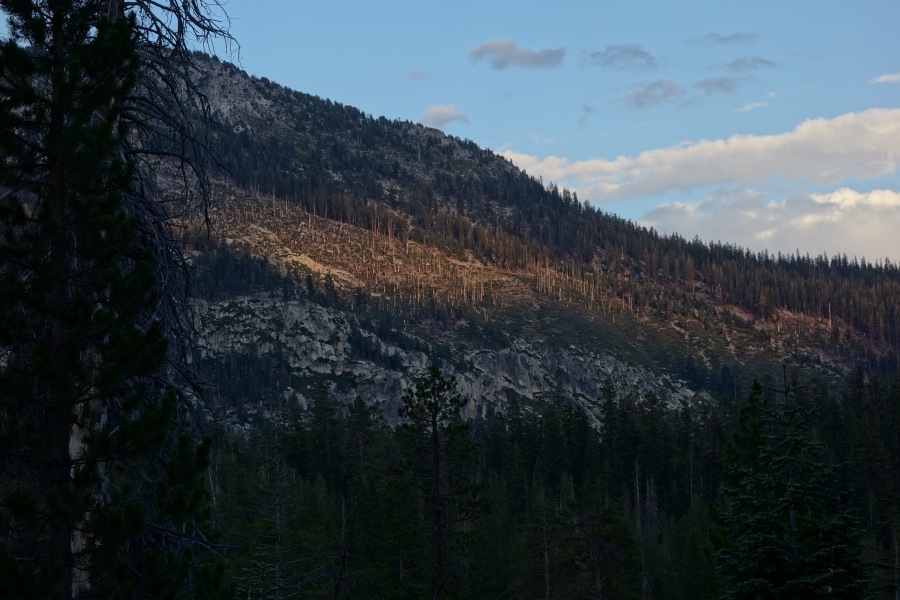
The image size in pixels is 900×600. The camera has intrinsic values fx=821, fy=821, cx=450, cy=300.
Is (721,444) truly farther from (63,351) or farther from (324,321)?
(324,321)

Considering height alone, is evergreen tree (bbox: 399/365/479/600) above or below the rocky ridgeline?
below

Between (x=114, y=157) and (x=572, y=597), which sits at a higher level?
(x=114, y=157)

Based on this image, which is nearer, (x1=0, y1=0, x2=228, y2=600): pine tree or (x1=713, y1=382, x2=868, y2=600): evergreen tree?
(x1=0, y1=0, x2=228, y2=600): pine tree

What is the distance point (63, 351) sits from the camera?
339 inches

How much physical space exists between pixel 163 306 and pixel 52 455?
221 cm

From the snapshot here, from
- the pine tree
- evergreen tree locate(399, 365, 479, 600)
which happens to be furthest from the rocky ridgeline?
the pine tree

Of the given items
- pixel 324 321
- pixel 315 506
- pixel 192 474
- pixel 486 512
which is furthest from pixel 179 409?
pixel 324 321

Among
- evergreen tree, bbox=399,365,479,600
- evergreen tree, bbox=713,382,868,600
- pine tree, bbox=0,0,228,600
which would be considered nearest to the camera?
pine tree, bbox=0,0,228,600

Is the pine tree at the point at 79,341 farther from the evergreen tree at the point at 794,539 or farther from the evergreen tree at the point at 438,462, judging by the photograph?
the evergreen tree at the point at 438,462

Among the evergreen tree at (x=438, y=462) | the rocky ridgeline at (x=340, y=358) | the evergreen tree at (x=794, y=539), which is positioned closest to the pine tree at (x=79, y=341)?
the evergreen tree at (x=794, y=539)

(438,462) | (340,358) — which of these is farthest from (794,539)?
(340,358)

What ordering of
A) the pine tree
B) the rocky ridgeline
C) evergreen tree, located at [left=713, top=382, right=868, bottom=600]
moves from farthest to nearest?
the rocky ridgeline < evergreen tree, located at [left=713, top=382, right=868, bottom=600] < the pine tree

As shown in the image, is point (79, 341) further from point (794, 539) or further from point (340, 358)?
point (340, 358)

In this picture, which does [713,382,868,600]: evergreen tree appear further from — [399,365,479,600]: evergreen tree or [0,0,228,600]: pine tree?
[399,365,479,600]: evergreen tree
